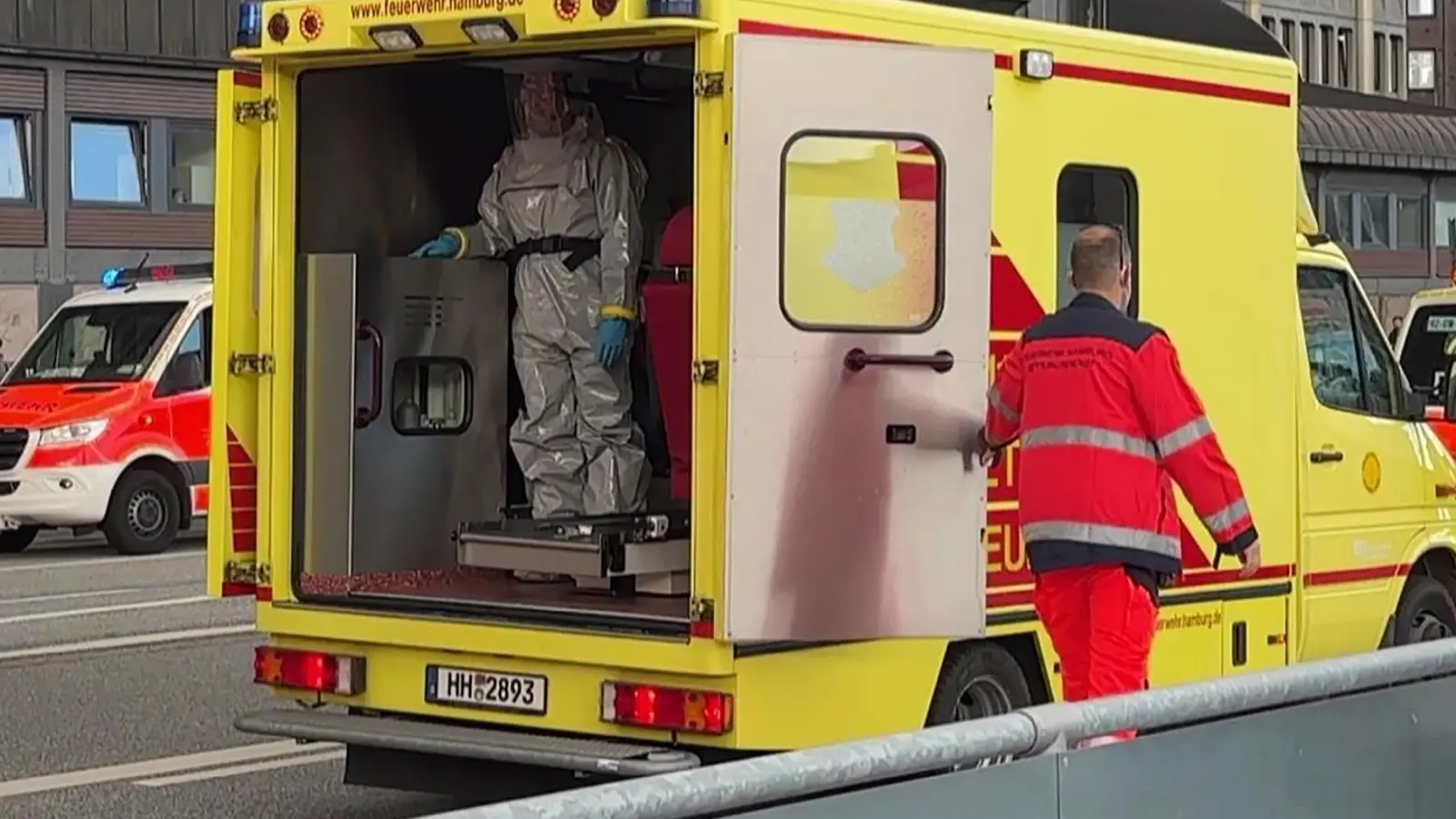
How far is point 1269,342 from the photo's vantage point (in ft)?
28.5

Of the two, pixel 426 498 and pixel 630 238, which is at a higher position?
pixel 630 238

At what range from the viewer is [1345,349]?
9.62 metres

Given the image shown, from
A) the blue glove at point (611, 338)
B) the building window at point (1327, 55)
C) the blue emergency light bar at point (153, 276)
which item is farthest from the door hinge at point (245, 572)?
the building window at point (1327, 55)

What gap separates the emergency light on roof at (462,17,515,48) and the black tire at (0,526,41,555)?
46.8 ft

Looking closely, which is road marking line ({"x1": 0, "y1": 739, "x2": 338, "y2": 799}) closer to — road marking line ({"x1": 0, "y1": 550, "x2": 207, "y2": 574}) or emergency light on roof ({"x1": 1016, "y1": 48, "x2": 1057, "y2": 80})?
emergency light on roof ({"x1": 1016, "y1": 48, "x2": 1057, "y2": 80})

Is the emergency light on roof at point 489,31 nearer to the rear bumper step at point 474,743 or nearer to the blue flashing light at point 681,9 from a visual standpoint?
the blue flashing light at point 681,9

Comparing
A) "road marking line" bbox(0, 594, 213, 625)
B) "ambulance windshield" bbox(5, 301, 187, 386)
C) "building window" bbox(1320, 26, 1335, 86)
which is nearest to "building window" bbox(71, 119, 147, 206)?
"ambulance windshield" bbox(5, 301, 187, 386)

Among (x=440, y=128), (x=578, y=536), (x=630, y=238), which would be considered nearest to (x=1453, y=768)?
(x=578, y=536)

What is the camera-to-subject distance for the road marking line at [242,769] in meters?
9.40

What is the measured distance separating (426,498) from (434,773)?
4.66 ft

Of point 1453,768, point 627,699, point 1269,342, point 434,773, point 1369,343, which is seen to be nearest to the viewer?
point 1453,768

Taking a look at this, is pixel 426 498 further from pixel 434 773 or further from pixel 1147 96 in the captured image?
pixel 1147 96

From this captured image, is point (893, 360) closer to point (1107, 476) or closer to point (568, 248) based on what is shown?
point (1107, 476)

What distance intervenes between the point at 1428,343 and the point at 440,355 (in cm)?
1040
